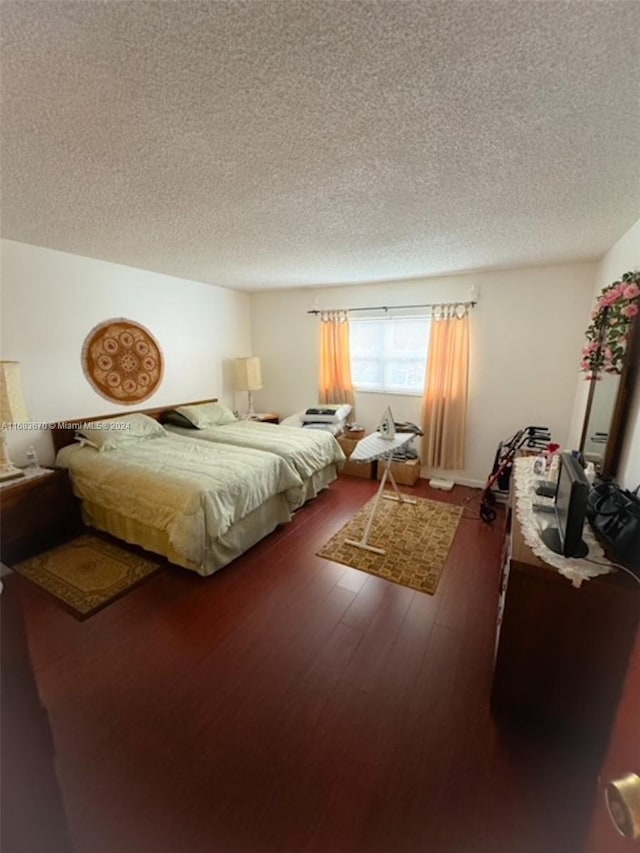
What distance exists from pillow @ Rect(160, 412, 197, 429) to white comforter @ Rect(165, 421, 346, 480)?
0.17ft

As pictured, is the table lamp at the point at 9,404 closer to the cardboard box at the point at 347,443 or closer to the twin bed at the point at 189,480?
the twin bed at the point at 189,480

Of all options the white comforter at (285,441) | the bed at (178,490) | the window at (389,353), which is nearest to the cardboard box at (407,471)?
the white comforter at (285,441)

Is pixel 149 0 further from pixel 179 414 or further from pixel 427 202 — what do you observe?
pixel 179 414

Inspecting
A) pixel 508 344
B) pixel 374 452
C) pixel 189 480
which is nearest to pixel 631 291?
pixel 374 452

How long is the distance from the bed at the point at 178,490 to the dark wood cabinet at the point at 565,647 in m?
1.72

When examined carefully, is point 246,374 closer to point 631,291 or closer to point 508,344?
point 508,344

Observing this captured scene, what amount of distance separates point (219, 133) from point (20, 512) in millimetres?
2778

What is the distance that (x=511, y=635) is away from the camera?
1436 mm

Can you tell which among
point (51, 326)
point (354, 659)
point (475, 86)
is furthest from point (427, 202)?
point (51, 326)

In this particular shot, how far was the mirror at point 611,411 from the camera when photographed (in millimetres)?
1837

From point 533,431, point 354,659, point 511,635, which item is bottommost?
point 354,659

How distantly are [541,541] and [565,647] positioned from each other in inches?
15.9

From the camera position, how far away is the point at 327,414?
4.36m

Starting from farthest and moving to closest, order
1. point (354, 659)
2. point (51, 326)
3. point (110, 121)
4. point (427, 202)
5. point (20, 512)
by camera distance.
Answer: point (51, 326), point (20, 512), point (427, 202), point (354, 659), point (110, 121)
